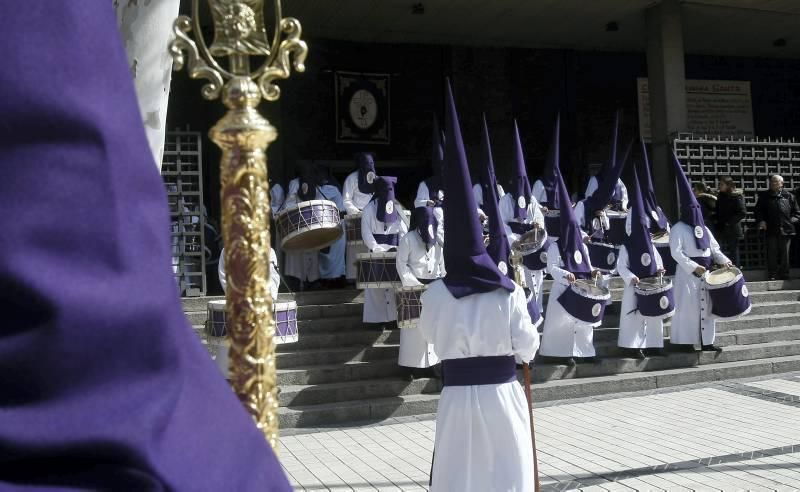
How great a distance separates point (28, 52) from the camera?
78 centimetres

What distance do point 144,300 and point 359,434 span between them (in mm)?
8501

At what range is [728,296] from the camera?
39.2ft

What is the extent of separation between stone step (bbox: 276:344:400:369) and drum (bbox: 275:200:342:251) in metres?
1.53

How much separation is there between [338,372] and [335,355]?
0.47 meters

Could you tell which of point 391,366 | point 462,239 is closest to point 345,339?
point 391,366

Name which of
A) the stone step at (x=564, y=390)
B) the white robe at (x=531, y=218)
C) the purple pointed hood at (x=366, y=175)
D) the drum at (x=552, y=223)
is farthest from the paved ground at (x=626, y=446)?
the purple pointed hood at (x=366, y=175)

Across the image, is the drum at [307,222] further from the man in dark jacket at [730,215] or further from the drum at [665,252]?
the man in dark jacket at [730,215]

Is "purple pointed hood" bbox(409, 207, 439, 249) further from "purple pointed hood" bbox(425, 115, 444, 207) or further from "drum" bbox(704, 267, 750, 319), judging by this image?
"drum" bbox(704, 267, 750, 319)

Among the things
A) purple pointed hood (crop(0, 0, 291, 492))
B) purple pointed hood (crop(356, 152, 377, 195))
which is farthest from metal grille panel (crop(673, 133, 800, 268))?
purple pointed hood (crop(0, 0, 291, 492))

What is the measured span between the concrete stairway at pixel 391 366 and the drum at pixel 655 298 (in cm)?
67

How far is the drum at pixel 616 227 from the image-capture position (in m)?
12.7

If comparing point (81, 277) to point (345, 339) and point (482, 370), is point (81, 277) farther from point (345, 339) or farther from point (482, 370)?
point (345, 339)

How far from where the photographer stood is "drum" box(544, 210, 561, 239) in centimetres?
1373

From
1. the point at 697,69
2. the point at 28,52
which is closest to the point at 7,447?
the point at 28,52
